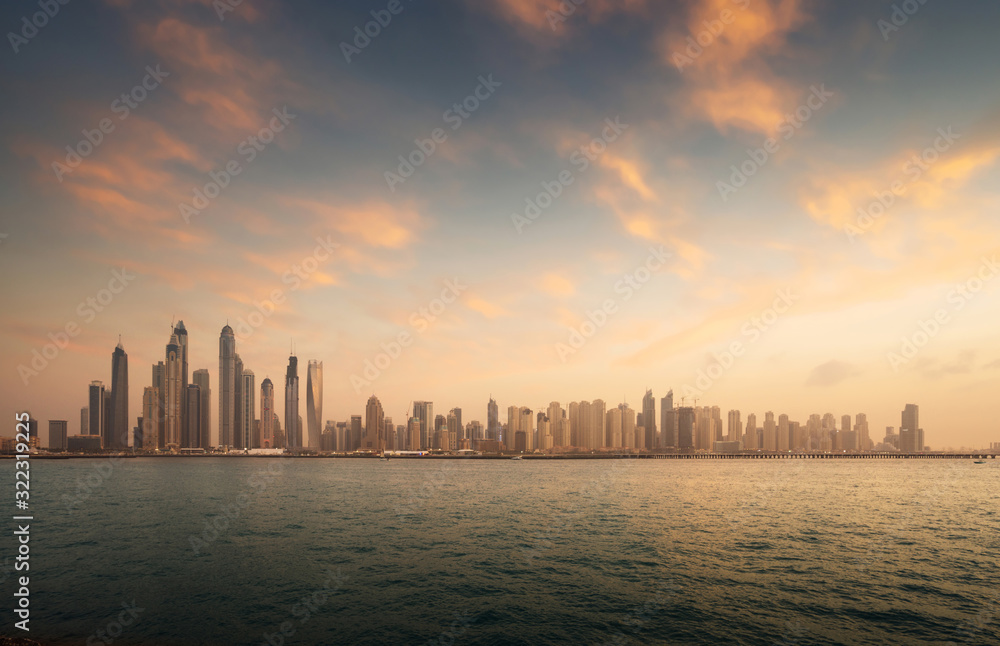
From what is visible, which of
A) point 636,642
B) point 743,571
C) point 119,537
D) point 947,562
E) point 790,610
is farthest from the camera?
point 119,537

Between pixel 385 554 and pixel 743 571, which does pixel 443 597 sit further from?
pixel 743 571

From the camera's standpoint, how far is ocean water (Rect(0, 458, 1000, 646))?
35188 millimetres

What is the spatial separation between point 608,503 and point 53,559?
9049 centimetres

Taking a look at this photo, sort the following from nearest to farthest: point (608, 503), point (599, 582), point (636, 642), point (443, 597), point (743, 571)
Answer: point (636, 642) < point (443, 597) < point (599, 582) < point (743, 571) < point (608, 503)

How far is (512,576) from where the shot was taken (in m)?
47.8

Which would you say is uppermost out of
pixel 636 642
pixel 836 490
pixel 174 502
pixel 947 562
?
pixel 636 642

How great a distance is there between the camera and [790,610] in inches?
1512

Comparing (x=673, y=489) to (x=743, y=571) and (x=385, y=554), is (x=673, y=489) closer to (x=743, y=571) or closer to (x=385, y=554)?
(x=743, y=571)

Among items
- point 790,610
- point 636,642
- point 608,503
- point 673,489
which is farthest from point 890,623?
point 673,489

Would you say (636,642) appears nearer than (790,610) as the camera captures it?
Yes

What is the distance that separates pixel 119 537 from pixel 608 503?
86.0 meters

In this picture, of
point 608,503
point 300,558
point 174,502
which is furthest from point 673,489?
point 174,502

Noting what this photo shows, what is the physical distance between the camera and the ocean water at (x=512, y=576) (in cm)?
3519

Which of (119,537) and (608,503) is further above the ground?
(119,537)
